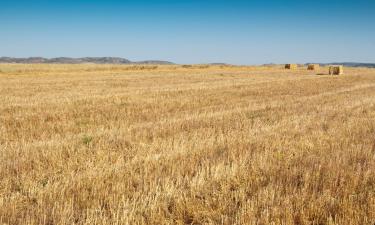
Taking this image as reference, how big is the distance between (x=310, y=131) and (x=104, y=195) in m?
5.61

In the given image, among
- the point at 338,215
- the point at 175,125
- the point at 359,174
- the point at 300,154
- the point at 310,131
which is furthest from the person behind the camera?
the point at 175,125

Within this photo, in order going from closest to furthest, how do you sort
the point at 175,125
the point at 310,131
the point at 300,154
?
the point at 300,154 → the point at 310,131 → the point at 175,125

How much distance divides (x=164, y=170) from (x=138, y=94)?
11959 mm

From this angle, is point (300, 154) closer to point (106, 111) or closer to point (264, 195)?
point (264, 195)

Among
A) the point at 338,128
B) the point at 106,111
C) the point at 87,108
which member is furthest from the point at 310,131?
the point at 87,108

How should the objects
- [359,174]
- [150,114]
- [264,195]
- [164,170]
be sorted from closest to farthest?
[264,195], [359,174], [164,170], [150,114]

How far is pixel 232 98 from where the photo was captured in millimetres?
16719

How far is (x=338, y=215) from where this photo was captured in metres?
4.10

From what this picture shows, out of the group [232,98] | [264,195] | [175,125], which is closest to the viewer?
[264,195]

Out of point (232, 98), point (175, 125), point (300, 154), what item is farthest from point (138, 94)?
point (300, 154)

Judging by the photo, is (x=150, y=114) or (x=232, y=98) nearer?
(x=150, y=114)

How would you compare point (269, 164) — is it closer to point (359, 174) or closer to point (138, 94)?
point (359, 174)

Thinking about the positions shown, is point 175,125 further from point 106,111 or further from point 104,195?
point 104,195

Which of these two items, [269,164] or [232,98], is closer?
[269,164]
